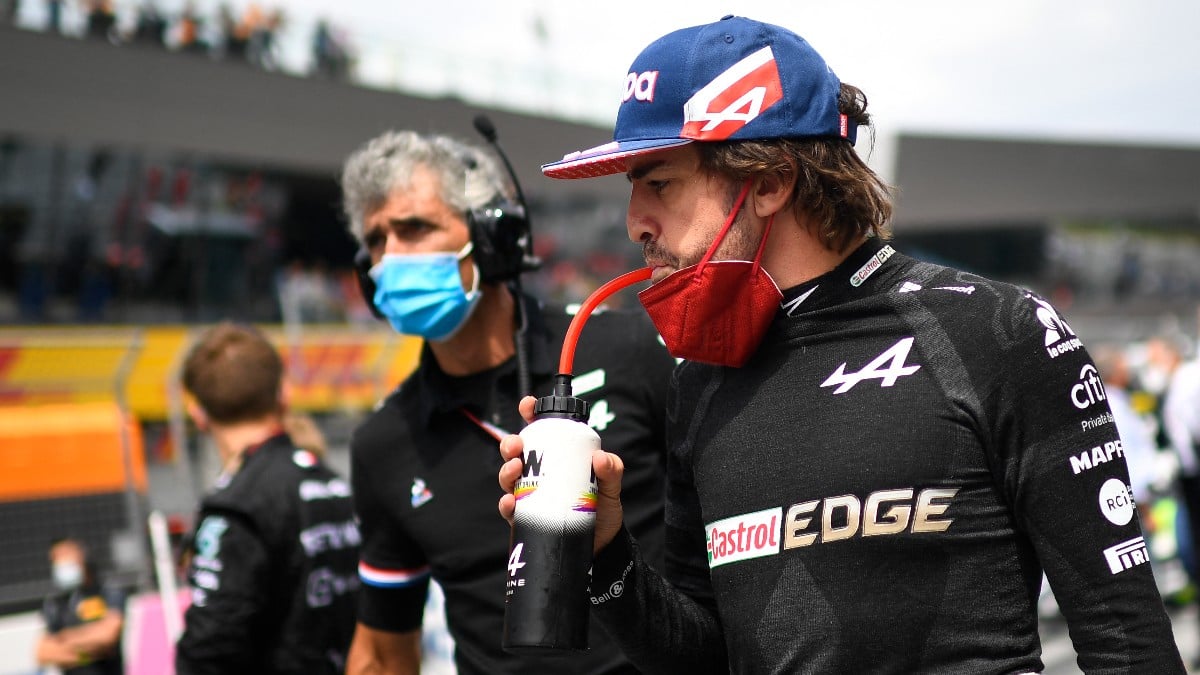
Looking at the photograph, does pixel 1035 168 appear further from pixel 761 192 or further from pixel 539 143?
pixel 761 192

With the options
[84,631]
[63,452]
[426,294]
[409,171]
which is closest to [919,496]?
[426,294]

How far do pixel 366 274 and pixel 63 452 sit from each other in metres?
5.78

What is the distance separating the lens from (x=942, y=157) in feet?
87.4

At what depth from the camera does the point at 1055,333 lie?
144cm

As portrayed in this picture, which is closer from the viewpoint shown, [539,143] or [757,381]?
[757,381]

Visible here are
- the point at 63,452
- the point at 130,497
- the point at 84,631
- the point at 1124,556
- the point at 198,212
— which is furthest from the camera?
the point at 198,212

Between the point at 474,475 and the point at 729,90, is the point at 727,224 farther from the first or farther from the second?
the point at 474,475

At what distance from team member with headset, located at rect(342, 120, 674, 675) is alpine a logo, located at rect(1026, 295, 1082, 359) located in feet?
3.94

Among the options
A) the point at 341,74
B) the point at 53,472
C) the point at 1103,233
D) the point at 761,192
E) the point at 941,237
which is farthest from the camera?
the point at 1103,233

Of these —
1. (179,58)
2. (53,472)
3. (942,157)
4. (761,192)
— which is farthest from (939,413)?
(942,157)

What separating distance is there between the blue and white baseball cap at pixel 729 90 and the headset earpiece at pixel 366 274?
142 cm

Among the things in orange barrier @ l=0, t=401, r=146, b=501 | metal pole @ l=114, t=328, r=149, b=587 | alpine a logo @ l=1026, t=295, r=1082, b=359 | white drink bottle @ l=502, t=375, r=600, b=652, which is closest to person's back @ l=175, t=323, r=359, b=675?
white drink bottle @ l=502, t=375, r=600, b=652

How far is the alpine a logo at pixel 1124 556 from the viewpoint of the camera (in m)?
1.38

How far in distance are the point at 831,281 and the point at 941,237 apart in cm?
3584
